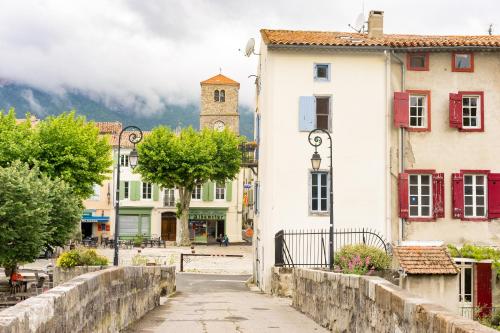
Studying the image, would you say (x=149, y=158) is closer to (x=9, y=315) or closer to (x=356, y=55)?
(x=356, y=55)

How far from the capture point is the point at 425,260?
17.1 metres

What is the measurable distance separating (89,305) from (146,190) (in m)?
57.8

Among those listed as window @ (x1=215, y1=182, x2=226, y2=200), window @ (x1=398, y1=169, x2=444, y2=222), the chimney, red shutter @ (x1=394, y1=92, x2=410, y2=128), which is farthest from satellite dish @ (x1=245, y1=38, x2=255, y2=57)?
window @ (x1=215, y1=182, x2=226, y2=200)

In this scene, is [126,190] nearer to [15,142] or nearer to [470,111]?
[15,142]

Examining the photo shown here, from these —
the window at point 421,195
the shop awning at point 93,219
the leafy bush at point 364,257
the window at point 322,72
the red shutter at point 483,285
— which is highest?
the window at point 322,72

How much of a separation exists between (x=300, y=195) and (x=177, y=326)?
13.3m

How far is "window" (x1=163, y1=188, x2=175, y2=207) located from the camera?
6525 centimetres

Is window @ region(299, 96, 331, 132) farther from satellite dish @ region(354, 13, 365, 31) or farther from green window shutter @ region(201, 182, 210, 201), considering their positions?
green window shutter @ region(201, 182, 210, 201)

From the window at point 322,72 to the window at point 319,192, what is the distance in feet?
11.5

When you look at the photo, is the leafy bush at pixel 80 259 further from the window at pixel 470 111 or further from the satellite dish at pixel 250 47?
the window at pixel 470 111

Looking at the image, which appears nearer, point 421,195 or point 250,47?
point 421,195

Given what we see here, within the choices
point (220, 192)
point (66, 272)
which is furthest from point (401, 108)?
point (220, 192)

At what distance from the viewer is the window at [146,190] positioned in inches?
2579

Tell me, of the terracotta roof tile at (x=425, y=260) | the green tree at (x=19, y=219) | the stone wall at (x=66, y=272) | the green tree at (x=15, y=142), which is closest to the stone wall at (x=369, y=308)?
the terracotta roof tile at (x=425, y=260)
